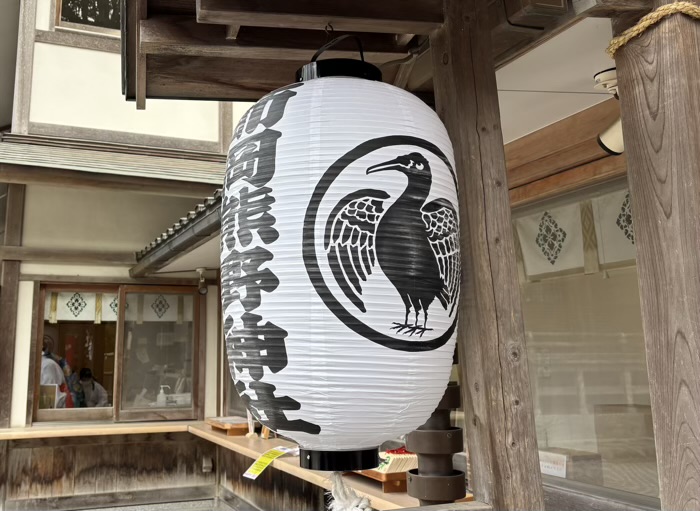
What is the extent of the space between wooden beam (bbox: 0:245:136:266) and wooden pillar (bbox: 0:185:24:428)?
9 cm

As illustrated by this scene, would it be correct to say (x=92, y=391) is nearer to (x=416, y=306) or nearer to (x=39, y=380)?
(x=39, y=380)

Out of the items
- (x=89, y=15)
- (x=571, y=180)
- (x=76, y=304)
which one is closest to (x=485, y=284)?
(x=571, y=180)

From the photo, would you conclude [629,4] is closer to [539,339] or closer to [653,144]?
[653,144]

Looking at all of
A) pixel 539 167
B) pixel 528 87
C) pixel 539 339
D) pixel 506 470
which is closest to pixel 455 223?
pixel 506 470

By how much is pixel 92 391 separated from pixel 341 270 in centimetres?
743

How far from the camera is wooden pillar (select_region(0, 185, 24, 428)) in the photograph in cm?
718

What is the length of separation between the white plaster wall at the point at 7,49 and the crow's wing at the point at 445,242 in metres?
8.15

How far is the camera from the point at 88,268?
7.88m

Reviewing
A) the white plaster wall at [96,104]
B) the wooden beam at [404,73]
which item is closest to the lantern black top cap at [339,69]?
the wooden beam at [404,73]

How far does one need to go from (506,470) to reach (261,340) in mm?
830

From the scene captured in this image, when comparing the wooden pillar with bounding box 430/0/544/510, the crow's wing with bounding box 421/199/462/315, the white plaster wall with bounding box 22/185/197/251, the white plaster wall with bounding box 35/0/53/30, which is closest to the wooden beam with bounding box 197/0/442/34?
the wooden pillar with bounding box 430/0/544/510

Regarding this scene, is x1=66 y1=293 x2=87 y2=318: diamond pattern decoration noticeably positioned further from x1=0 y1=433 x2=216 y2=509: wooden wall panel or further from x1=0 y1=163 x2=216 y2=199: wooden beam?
x1=0 y1=163 x2=216 y2=199: wooden beam

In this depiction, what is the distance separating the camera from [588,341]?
3670 millimetres

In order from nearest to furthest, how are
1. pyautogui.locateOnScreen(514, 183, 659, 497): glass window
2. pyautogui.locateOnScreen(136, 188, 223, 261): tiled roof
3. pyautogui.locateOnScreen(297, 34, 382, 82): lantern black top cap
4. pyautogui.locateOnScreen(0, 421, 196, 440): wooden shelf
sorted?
pyautogui.locateOnScreen(297, 34, 382, 82): lantern black top cap → pyautogui.locateOnScreen(514, 183, 659, 497): glass window → pyautogui.locateOnScreen(136, 188, 223, 261): tiled roof → pyautogui.locateOnScreen(0, 421, 196, 440): wooden shelf
